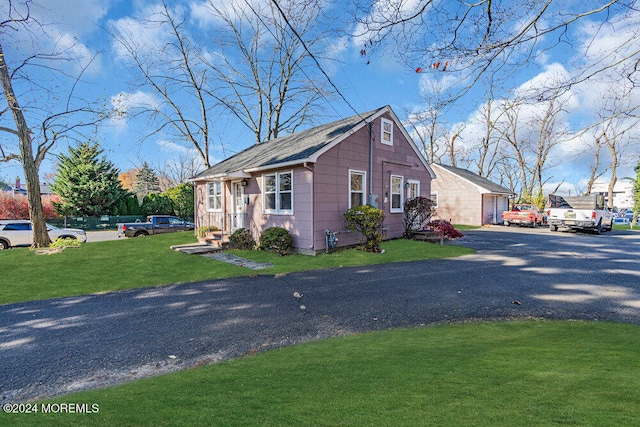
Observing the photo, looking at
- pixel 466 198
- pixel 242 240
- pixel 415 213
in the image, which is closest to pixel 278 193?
pixel 242 240

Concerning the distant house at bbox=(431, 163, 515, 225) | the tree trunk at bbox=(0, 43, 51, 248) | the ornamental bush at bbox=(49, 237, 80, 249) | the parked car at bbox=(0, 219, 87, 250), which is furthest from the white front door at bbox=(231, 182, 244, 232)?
the distant house at bbox=(431, 163, 515, 225)

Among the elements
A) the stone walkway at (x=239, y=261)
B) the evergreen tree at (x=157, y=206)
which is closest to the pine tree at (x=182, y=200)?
the evergreen tree at (x=157, y=206)

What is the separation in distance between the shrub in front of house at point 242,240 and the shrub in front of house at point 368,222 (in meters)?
4.31

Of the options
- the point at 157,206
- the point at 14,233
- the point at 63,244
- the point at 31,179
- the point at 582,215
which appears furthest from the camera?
the point at 157,206

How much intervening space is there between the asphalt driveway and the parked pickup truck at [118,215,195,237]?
15.1 meters

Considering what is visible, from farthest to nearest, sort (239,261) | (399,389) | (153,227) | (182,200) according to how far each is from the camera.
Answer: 1. (182,200)
2. (153,227)
3. (239,261)
4. (399,389)

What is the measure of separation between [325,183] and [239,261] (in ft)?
13.6

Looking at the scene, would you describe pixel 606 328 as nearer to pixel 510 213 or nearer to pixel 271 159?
pixel 271 159

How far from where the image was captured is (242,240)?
13.1 metres

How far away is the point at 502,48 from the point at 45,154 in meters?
17.6

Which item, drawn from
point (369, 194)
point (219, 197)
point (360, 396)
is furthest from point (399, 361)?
point (219, 197)

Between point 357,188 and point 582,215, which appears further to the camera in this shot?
point 582,215

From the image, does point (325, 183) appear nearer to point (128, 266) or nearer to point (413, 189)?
point (413, 189)

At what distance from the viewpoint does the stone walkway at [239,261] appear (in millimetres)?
9633
